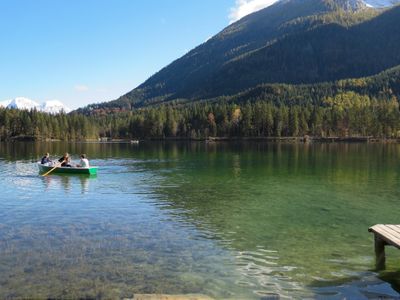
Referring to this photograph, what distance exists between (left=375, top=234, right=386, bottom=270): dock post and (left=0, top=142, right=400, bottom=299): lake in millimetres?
372

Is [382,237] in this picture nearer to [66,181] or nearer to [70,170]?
[66,181]

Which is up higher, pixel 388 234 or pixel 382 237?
pixel 388 234

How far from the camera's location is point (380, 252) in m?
21.4

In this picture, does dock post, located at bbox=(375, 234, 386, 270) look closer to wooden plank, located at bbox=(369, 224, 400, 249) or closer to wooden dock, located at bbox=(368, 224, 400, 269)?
wooden dock, located at bbox=(368, 224, 400, 269)

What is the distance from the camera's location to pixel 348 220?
31.6 m

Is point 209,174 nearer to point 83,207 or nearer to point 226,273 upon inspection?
point 83,207

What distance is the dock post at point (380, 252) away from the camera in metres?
21.2

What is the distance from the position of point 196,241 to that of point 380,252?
9.44 m

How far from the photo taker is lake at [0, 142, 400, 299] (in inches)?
734

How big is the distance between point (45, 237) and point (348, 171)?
51.9 meters

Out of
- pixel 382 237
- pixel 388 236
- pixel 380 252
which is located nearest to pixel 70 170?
pixel 380 252

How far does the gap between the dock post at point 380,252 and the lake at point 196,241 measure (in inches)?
14.6

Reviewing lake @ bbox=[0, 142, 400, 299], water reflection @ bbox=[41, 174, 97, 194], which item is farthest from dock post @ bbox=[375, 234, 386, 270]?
water reflection @ bbox=[41, 174, 97, 194]

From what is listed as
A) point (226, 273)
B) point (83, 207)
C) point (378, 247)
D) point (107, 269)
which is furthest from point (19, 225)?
point (378, 247)
